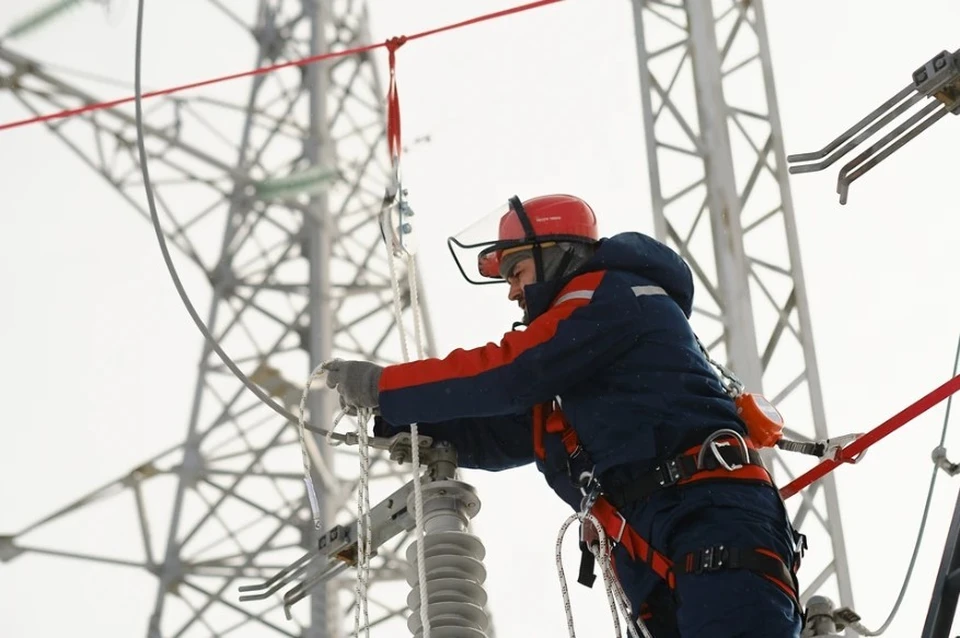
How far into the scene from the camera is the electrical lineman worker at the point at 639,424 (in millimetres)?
3410

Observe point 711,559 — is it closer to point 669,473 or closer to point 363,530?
point 669,473

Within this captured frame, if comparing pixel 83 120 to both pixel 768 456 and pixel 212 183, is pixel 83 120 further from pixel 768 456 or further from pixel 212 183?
pixel 768 456

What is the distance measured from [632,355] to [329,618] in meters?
4.62

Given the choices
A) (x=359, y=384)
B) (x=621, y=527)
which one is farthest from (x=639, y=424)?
(x=359, y=384)

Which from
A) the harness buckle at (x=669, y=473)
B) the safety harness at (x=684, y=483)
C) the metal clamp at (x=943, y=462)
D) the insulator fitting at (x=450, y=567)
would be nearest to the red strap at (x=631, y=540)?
the safety harness at (x=684, y=483)

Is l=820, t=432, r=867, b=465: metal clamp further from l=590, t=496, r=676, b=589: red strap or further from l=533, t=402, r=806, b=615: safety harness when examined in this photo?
l=590, t=496, r=676, b=589: red strap

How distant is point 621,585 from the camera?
370 cm

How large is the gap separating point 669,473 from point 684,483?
4 centimetres

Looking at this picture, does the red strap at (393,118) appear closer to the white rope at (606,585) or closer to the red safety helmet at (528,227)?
the red safety helmet at (528,227)

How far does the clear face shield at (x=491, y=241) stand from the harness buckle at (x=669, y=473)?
2.81ft

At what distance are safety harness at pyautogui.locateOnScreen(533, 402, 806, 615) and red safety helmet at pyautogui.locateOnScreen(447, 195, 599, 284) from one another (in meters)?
0.57

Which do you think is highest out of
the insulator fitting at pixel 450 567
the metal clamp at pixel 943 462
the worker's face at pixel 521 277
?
the worker's face at pixel 521 277

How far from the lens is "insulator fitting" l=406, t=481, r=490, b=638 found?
3484 millimetres

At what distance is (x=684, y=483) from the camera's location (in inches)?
140
